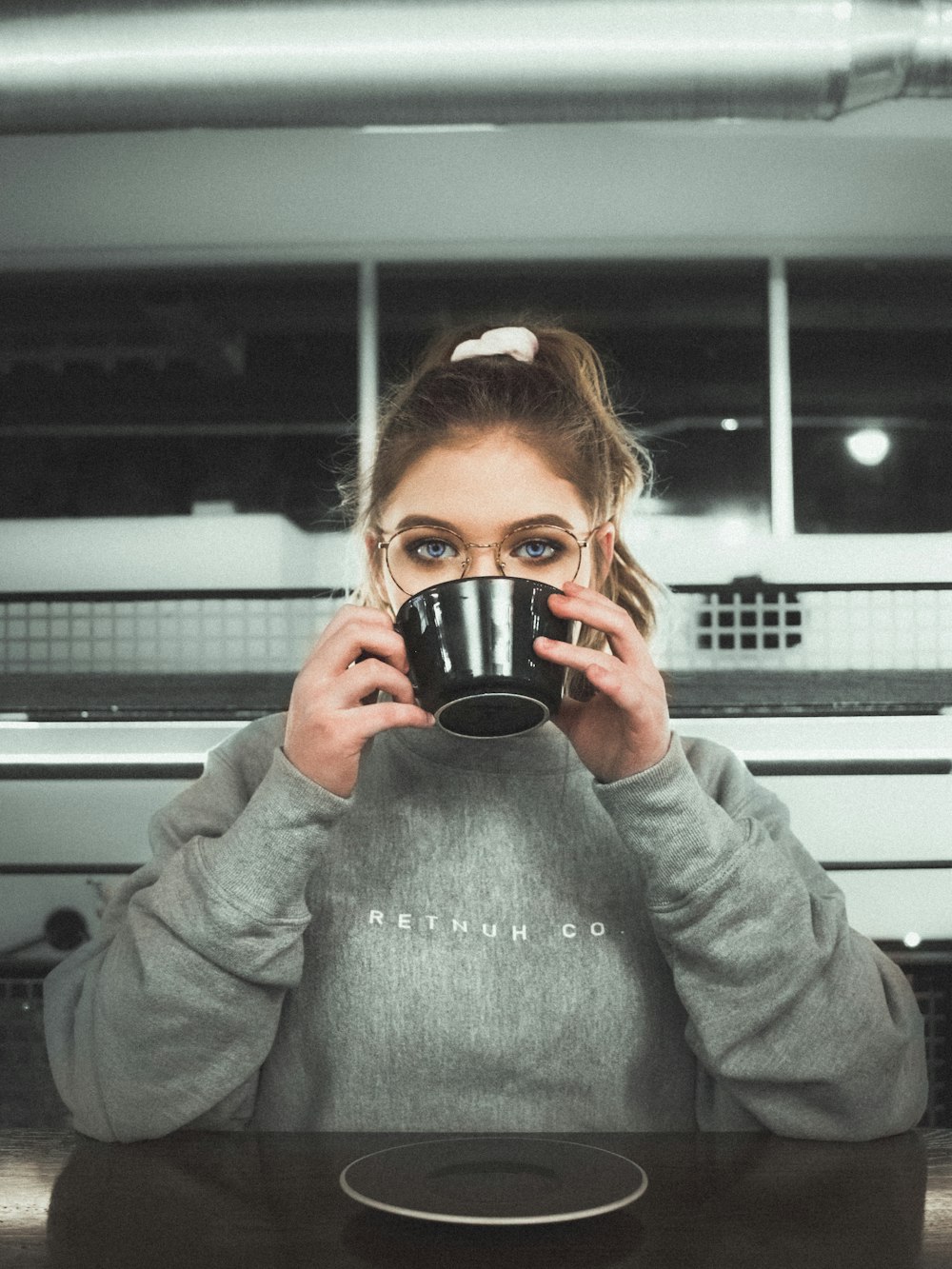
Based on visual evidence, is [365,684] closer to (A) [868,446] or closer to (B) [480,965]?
(B) [480,965]

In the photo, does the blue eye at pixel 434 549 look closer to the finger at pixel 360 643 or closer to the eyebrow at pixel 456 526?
the eyebrow at pixel 456 526

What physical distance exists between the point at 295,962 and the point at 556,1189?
32 cm

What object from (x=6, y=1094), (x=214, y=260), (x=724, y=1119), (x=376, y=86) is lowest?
(x=6, y=1094)

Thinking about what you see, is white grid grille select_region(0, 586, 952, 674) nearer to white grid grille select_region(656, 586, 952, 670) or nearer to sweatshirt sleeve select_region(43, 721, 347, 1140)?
white grid grille select_region(656, 586, 952, 670)

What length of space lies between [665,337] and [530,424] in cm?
127

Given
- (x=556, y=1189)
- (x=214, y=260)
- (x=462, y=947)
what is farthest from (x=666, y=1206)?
(x=214, y=260)

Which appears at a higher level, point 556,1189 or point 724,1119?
point 556,1189

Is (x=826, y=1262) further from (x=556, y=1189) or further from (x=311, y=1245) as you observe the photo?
(x=311, y=1245)

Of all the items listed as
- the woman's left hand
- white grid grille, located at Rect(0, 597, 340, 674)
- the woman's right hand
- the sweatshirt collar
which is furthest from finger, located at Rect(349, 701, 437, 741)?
white grid grille, located at Rect(0, 597, 340, 674)

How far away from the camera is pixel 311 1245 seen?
1.83 ft

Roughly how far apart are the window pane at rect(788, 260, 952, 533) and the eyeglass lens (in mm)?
1330

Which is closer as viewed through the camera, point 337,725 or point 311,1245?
point 311,1245

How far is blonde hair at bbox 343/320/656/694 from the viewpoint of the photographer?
1137 mm

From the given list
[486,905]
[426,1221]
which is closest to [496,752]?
[486,905]
